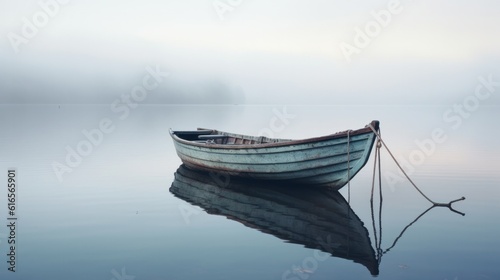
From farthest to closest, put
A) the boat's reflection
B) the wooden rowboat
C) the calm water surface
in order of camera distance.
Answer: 1. the wooden rowboat
2. the boat's reflection
3. the calm water surface

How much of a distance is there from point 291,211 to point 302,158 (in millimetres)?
2478

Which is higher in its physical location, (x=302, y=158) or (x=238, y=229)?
(x=302, y=158)

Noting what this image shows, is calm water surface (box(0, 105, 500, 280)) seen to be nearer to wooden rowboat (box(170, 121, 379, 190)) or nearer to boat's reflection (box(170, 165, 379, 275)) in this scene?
boat's reflection (box(170, 165, 379, 275))

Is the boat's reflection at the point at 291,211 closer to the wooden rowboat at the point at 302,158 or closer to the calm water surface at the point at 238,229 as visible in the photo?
the calm water surface at the point at 238,229

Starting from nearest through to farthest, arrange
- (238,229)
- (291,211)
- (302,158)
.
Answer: (238,229)
(291,211)
(302,158)

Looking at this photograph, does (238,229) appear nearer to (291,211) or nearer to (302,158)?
(291,211)

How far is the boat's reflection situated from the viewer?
10899 millimetres

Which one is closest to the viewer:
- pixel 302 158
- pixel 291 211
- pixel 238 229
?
pixel 238 229

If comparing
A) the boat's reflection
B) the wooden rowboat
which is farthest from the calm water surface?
the wooden rowboat

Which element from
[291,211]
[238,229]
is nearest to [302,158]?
[291,211]

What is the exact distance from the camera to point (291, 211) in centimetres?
1405

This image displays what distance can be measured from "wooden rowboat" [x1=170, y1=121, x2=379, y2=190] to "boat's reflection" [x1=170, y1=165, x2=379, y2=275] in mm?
605

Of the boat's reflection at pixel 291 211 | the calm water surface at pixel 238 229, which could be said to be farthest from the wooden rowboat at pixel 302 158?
the calm water surface at pixel 238 229

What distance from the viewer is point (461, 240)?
11.4m
